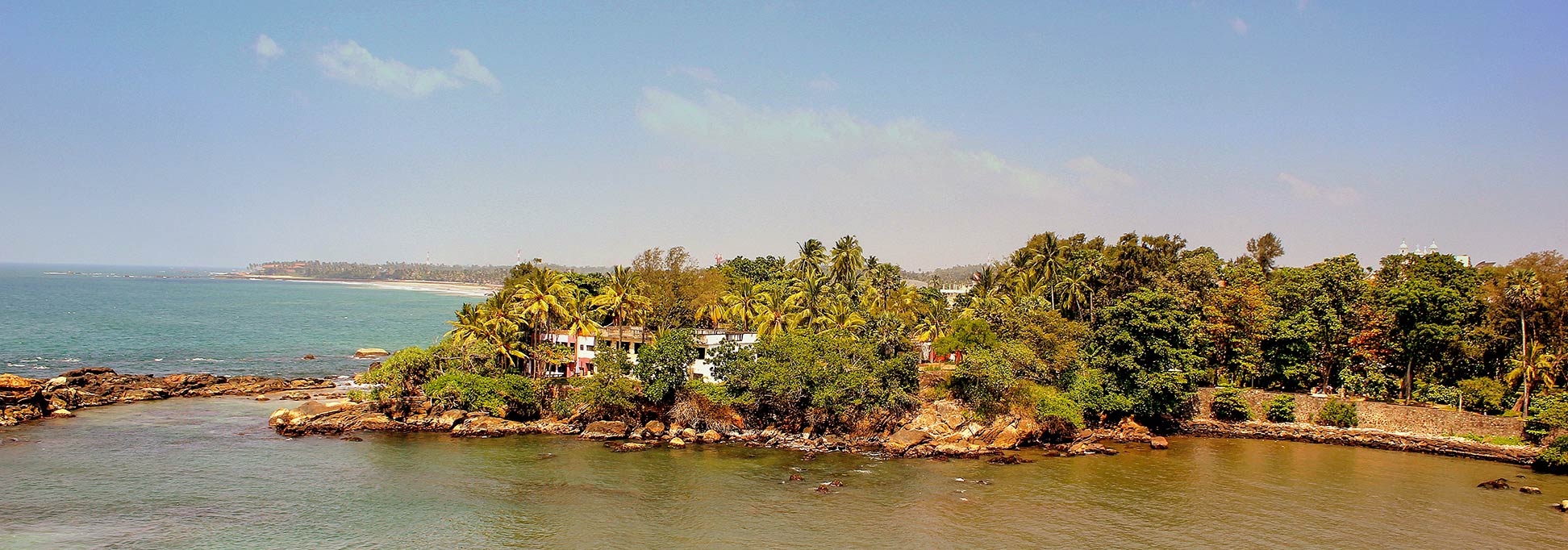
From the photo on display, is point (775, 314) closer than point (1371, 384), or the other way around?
point (1371, 384)

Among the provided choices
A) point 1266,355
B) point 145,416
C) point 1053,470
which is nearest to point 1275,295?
point 1266,355

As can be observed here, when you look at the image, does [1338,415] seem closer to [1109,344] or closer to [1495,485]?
[1495,485]

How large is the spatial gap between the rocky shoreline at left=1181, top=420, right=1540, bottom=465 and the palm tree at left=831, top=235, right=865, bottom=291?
3035 cm

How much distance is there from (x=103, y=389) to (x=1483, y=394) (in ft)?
283

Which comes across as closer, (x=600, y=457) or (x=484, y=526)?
(x=484, y=526)

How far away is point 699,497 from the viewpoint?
125ft

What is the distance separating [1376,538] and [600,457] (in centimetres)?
3449

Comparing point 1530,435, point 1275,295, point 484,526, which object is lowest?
point 484,526

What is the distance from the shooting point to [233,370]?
75438mm

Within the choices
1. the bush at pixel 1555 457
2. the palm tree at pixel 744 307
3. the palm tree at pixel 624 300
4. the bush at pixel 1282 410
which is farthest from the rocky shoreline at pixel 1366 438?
the palm tree at pixel 624 300

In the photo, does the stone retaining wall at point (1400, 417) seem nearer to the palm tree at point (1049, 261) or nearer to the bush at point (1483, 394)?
the bush at point (1483, 394)

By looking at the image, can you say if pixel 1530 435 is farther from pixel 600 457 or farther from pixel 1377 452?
pixel 600 457

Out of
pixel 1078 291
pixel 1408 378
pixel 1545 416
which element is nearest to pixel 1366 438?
pixel 1408 378

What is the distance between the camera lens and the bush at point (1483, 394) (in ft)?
156
